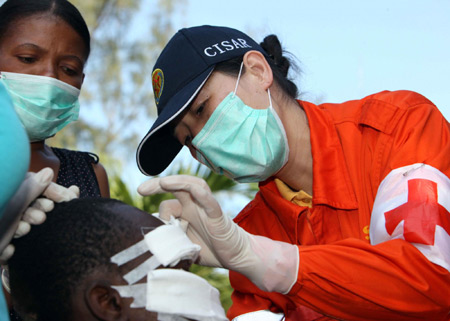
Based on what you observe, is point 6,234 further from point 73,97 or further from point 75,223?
point 73,97

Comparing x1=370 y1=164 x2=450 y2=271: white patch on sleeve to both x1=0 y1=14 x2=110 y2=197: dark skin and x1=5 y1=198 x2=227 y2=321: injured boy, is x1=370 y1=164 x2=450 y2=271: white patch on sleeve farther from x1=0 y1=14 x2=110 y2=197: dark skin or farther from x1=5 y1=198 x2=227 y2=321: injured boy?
x1=0 y1=14 x2=110 y2=197: dark skin

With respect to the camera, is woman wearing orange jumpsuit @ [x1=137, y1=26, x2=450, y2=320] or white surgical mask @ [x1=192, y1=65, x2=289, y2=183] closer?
woman wearing orange jumpsuit @ [x1=137, y1=26, x2=450, y2=320]

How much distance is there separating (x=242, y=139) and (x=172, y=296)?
104cm

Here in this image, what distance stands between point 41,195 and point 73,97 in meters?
1.07

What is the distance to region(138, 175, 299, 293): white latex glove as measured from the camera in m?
1.86

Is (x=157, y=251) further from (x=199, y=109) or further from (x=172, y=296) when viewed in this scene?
(x=199, y=109)

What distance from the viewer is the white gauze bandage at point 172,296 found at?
158cm

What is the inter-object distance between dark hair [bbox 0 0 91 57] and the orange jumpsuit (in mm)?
1108

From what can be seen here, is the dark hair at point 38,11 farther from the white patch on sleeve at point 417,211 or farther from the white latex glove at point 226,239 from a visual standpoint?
the white patch on sleeve at point 417,211

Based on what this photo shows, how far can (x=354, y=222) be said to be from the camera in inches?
98.7

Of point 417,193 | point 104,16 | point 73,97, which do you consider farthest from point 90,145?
point 417,193

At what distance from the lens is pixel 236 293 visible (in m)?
2.82

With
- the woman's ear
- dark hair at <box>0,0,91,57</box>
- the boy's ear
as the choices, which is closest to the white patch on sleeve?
the woman's ear

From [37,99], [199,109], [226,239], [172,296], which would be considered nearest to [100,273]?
[172,296]
